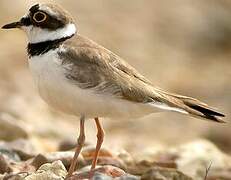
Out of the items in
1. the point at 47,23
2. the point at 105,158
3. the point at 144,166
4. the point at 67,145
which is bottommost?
the point at 67,145

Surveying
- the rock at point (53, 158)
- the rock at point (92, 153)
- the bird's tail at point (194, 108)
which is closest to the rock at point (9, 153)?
the rock at point (53, 158)

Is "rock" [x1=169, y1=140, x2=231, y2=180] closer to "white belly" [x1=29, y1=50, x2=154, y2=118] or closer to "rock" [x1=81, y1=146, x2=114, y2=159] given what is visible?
"rock" [x1=81, y1=146, x2=114, y2=159]

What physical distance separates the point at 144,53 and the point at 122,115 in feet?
31.8

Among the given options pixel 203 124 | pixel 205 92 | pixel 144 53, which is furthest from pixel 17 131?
pixel 144 53

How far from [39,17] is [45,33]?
0.47ft

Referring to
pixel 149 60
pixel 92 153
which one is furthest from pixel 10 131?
pixel 149 60

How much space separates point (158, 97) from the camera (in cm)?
702

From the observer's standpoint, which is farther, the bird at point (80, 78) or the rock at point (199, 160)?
the rock at point (199, 160)

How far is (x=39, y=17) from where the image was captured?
688cm

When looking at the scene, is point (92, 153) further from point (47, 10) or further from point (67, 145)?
point (47, 10)

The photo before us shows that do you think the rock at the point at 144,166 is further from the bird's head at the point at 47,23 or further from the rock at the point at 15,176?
the bird's head at the point at 47,23

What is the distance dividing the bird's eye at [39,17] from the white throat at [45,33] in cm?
6

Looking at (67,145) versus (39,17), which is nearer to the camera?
(39,17)

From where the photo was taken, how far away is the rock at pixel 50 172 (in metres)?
6.38
